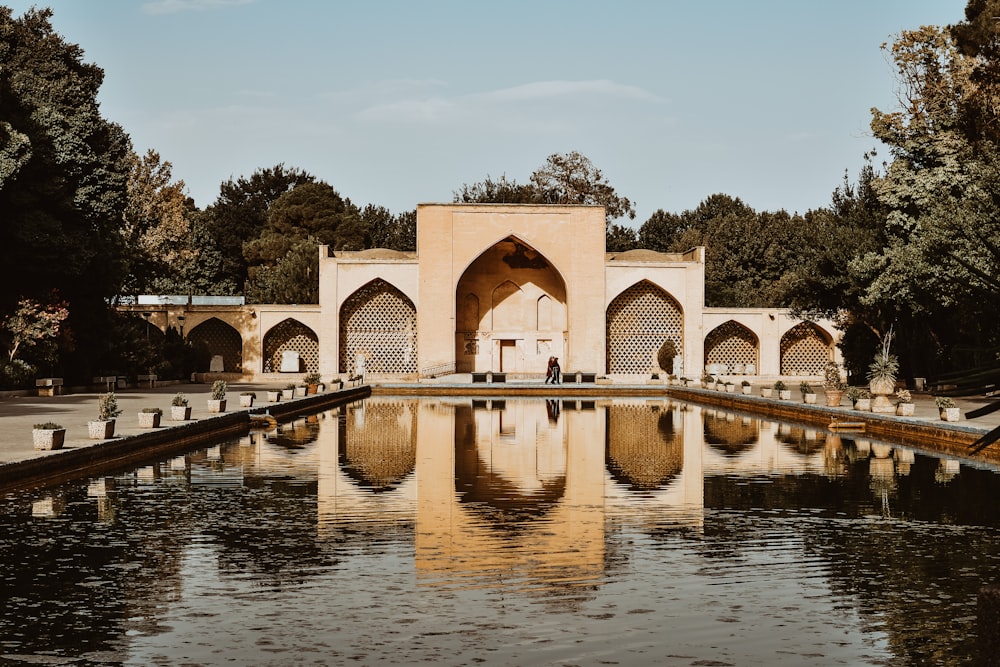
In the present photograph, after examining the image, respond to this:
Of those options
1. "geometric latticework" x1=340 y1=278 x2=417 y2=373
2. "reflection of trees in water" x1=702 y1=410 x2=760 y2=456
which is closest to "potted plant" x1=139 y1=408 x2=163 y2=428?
"reflection of trees in water" x1=702 y1=410 x2=760 y2=456

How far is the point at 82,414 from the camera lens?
56.4 ft

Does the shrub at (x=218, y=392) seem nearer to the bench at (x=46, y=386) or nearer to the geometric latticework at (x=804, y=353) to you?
the bench at (x=46, y=386)

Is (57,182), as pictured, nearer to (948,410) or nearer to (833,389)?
(833,389)

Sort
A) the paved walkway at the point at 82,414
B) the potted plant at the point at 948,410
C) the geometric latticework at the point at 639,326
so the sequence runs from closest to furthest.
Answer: the paved walkway at the point at 82,414 < the potted plant at the point at 948,410 < the geometric latticework at the point at 639,326

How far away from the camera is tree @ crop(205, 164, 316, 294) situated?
171 ft

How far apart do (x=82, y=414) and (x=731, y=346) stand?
78.3ft

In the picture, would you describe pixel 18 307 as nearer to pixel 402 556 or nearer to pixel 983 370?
pixel 402 556

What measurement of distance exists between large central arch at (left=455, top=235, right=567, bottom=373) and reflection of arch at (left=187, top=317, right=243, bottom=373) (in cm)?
670

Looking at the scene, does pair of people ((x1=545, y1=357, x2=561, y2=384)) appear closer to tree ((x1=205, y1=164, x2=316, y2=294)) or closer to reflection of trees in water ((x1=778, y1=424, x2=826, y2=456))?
reflection of trees in water ((x1=778, y1=424, x2=826, y2=456))

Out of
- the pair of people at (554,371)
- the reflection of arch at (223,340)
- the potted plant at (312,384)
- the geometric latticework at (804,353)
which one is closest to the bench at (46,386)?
the potted plant at (312,384)

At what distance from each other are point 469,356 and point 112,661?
107 feet

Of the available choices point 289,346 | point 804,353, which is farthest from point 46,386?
point 804,353

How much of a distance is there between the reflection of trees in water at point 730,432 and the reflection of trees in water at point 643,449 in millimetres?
494

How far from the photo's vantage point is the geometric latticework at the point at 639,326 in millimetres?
36688
